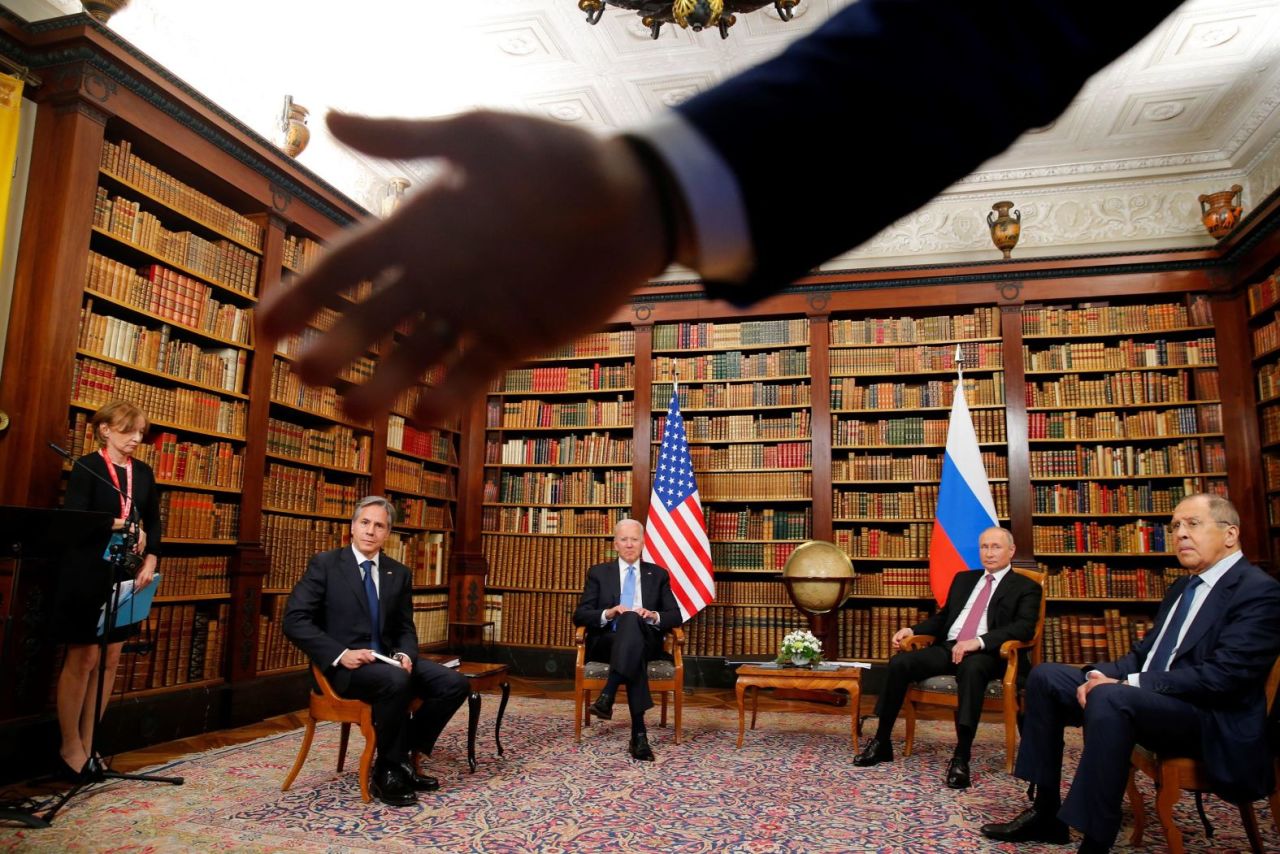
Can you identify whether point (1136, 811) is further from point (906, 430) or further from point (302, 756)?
point (906, 430)

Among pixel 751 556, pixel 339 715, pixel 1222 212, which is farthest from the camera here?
pixel 751 556

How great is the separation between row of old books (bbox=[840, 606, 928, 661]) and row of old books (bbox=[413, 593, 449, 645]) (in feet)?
11.1

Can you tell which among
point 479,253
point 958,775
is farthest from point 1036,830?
point 479,253

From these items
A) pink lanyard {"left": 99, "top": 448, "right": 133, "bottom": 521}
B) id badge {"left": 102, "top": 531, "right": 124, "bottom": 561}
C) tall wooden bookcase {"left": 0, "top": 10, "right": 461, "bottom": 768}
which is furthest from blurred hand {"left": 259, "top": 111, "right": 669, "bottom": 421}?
pink lanyard {"left": 99, "top": 448, "right": 133, "bottom": 521}

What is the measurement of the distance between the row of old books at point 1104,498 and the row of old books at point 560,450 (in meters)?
3.37

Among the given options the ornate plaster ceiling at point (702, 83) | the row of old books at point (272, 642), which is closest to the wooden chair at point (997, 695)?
the ornate plaster ceiling at point (702, 83)

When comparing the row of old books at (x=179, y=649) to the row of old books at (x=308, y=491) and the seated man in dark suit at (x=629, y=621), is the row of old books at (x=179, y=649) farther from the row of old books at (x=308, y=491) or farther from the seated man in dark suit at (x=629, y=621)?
the seated man in dark suit at (x=629, y=621)

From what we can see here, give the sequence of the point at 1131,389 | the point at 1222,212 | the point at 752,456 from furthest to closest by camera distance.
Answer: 1. the point at 752,456
2. the point at 1131,389
3. the point at 1222,212

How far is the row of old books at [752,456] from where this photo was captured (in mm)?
6902

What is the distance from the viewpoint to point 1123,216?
264 inches

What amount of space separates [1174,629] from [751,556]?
399 cm

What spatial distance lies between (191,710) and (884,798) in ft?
11.9

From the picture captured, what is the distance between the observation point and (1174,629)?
3072mm

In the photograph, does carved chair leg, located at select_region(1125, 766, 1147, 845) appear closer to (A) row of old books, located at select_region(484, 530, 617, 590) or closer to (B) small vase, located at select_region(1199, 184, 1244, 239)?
(A) row of old books, located at select_region(484, 530, 617, 590)
